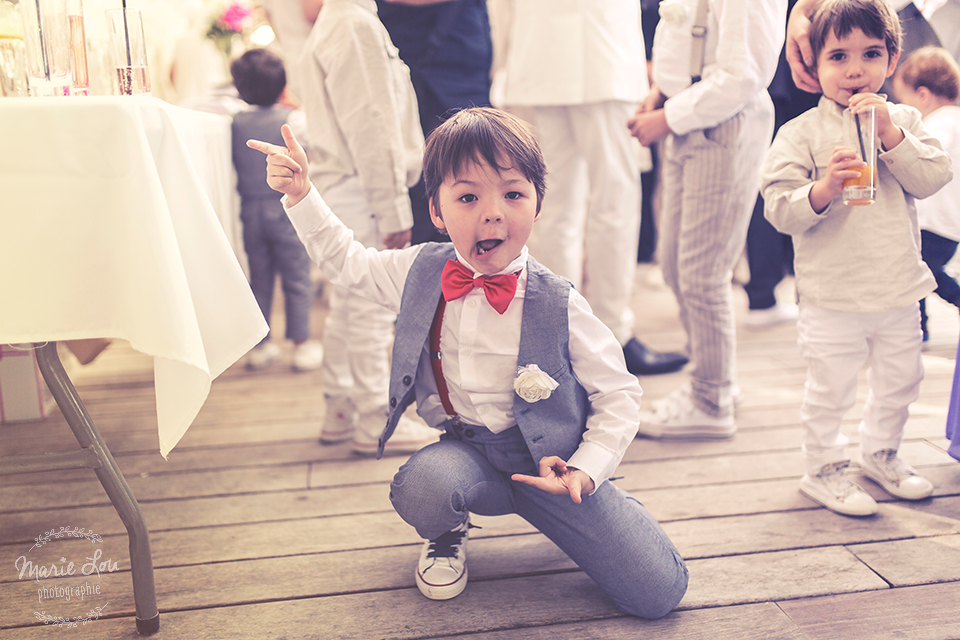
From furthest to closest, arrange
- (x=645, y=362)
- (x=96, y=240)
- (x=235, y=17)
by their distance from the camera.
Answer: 1. (x=235, y=17)
2. (x=645, y=362)
3. (x=96, y=240)

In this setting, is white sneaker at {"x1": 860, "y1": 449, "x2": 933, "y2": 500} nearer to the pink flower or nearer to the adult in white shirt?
the adult in white shirt

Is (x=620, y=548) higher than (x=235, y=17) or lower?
lower

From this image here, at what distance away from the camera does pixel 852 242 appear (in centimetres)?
128

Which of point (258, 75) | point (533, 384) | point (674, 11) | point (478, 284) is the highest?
point (674, 11)

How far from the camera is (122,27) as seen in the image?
130cm

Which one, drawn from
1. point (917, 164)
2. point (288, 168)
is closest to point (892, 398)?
point (917, 164)

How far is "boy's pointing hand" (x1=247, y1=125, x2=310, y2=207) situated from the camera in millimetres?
1021

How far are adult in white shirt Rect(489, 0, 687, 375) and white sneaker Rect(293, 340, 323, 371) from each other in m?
0.86

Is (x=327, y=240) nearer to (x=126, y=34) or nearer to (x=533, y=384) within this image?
(x=533, y=384)

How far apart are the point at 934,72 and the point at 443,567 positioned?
1.70 m

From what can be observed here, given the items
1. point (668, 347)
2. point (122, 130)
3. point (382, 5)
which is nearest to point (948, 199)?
point (668, 347)

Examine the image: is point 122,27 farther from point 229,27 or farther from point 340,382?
point 229,27

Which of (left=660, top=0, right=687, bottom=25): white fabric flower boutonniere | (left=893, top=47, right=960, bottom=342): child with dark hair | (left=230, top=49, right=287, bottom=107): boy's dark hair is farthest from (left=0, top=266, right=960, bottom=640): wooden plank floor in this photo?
(left=230, top=49, right=287, bottom=107): boy's dark hair

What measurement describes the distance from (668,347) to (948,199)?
3.09 ft
